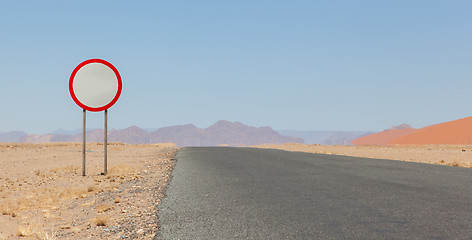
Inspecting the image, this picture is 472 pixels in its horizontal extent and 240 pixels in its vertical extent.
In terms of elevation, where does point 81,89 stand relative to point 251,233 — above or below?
above

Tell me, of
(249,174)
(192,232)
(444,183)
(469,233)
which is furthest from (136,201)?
(444,183)

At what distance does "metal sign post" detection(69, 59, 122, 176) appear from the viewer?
36.8 feet

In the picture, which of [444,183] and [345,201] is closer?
[345,201]

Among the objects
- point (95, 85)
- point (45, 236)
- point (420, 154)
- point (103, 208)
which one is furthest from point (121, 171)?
point (420, 154)

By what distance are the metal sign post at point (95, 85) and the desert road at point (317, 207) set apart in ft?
10.3

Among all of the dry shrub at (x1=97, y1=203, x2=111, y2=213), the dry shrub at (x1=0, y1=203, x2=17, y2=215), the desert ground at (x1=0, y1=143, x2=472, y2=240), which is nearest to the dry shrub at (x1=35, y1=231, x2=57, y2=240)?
the desert ground at (x1=0, y1=143, x2=472, y2=240)

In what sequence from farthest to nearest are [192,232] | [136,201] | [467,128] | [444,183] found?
[467,128] < [444,183] < [136,201] < [192,232]

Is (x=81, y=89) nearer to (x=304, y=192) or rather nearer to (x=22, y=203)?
(x=22, y=203)

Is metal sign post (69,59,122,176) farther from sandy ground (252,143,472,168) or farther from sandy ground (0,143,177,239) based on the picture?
sandy ground (252,143,472,168)

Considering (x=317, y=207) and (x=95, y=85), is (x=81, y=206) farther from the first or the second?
(x=317, y=207)

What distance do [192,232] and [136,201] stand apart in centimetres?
298

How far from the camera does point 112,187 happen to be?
9648mm

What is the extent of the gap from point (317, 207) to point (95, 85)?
7.65m

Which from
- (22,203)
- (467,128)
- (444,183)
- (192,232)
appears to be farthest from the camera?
(467,128)
